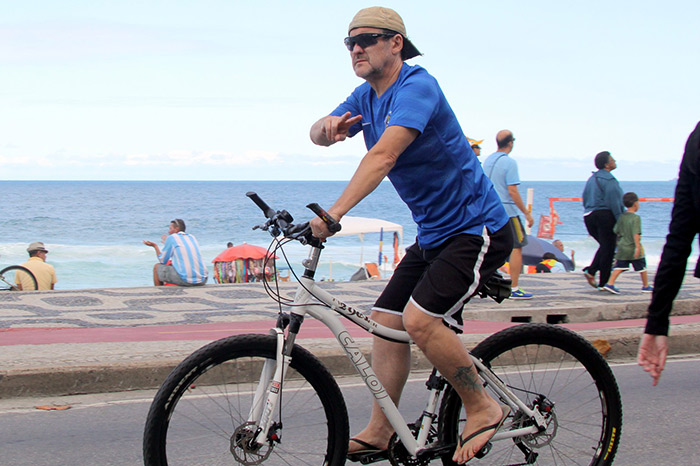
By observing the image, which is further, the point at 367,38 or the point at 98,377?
the point at 98,377

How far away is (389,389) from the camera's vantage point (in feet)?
11.5

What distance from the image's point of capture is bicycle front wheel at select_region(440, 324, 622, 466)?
3.53 m

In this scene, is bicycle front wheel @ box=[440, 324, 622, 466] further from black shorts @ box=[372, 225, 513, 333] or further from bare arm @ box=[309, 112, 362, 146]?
bare arm @ box=[309, 112, 362, 146]

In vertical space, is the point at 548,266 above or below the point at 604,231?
below

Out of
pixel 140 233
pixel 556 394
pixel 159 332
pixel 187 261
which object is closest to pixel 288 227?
pixel 556 394

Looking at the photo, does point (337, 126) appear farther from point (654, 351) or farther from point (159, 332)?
point (159, 332)

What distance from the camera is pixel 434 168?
3.30 m

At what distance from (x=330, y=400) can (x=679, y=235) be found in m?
1.45

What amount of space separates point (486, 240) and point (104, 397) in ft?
10.5

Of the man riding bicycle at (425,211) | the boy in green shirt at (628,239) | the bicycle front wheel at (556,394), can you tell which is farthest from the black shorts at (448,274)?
the boy in green shirt at (628,239)

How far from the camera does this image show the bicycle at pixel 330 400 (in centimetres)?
304

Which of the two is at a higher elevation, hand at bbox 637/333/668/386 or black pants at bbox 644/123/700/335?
black pants at bbox 644/123/700/335

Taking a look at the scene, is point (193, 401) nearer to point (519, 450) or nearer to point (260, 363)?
point (260, 363)

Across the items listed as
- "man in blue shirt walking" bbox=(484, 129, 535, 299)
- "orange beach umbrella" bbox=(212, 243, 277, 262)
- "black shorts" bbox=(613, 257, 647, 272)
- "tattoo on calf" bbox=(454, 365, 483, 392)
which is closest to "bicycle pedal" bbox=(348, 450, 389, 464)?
"tattoo on calf" bbox=(454, 365, 483, 392)
